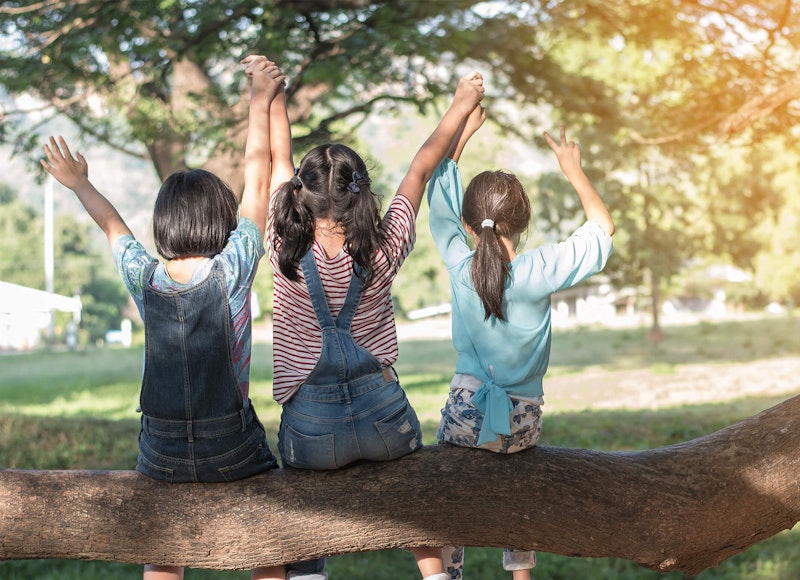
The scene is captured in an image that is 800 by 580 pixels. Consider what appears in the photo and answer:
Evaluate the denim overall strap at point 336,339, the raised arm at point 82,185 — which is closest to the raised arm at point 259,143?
the denim overall strap at point 336,339

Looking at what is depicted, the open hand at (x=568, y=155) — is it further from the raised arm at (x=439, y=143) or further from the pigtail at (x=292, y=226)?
the pigtail at (x=292, y=226)

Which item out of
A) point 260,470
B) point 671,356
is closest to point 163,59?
point 260,470

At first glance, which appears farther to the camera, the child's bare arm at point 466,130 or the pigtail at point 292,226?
the child's bare arm at point 466,130

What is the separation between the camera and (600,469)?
3012mm

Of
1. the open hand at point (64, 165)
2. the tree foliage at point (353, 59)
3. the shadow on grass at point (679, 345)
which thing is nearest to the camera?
the open hand at point (64, 165)

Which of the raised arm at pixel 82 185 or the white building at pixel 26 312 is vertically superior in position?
the white building at pixel 26 312

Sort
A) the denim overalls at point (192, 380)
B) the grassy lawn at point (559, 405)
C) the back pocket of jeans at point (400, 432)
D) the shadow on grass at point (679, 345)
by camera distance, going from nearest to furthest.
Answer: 1. the denim overalls at point (192, 380)
2. the back pocket of jeans at point (400, 432)
3. the grassy lawn at point (559, 405)
4. the shadow on grass at point (679, 345)

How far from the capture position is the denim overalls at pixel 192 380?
9.06 ft

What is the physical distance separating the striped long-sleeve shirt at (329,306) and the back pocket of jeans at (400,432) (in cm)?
16

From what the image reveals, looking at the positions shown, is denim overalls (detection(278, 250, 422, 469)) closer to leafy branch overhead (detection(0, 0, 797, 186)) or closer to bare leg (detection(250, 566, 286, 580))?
bare leg (detection(250, 566, 286, 580))

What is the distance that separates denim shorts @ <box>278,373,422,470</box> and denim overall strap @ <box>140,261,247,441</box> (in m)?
0.20

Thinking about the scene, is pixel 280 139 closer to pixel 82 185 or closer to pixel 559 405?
pixel 82 185

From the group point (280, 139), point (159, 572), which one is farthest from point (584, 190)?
point (159, 572)

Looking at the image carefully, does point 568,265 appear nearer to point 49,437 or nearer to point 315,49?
point 315,49
